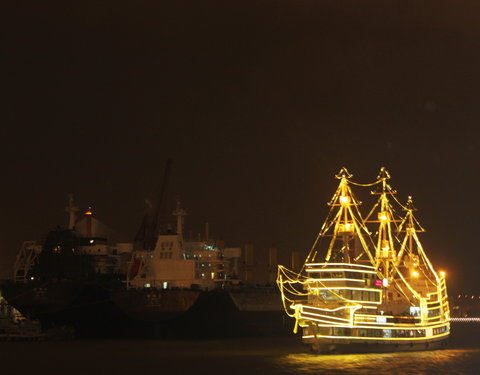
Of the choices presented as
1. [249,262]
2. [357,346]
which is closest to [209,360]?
[357,346]

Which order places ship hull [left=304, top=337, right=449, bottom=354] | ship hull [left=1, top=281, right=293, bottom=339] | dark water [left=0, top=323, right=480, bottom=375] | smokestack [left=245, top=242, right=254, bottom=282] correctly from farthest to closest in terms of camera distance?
smokestack [left=245, top=242, right=254, bottom=282], ship hull [left=1, top=281, right=293, bottom=339], ship hull [left=304, top=337, right=449, bottom=354], dark water [left=0, top=323, right=480, bottom=375]

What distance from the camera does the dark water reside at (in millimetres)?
57906

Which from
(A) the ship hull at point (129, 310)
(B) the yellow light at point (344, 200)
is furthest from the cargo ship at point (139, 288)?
(B) the yellow light at point (344, 200)

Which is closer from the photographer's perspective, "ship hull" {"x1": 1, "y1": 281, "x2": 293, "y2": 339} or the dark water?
the dark water

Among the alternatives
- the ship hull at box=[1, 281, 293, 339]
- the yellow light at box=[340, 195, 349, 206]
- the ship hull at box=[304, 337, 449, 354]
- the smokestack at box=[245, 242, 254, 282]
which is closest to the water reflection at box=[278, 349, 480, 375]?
the ship hull at box=[304, 337, 449, 354]

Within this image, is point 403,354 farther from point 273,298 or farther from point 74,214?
point 74,214

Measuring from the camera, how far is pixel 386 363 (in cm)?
6291

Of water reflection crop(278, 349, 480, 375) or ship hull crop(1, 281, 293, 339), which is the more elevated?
ship hull crop(1, 281, 293, 339)

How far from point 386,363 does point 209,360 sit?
12617mm

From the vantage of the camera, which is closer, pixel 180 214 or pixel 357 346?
pixel 357 346

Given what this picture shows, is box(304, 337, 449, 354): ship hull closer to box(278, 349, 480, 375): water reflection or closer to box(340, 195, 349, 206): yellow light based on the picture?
box(278, 349, 480, 375): water reflection

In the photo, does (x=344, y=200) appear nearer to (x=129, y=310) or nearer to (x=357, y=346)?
(x=357, y=346)

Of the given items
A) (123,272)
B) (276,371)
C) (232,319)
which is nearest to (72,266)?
(123,272)

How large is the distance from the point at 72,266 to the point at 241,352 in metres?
31.8
